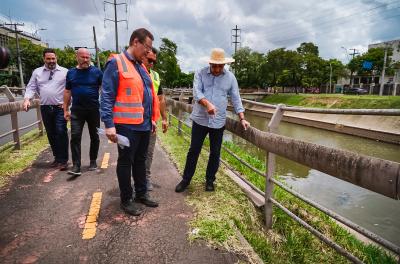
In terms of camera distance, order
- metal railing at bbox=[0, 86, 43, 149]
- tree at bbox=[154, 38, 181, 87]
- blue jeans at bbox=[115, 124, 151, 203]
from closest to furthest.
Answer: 1. blue jeans at bbox=[115, 124, 151, 203]
2. metal railing at bbox=[0, 86, 43, 149]
3. tree at bbox=[154, 38, 181, 87]

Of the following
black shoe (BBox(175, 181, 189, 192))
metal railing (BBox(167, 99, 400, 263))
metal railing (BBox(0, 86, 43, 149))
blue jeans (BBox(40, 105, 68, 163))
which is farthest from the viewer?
metal railing (BBox(0, 86, 43, 149))

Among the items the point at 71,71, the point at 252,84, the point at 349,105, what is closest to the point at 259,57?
the point at 252,84

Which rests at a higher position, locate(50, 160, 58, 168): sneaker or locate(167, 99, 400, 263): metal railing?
locate(167, 99, 400, 263): metal railing

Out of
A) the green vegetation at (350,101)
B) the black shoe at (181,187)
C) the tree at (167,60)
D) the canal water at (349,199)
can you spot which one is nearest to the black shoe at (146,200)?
the black shoe at (181,187)

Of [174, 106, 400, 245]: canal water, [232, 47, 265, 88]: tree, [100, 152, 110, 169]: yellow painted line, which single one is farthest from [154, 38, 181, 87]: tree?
[100, 152, 110, 169]: yellow painted line

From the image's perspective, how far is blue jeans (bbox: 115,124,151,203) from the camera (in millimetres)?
3604

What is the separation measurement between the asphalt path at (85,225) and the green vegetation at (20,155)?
0.33 m

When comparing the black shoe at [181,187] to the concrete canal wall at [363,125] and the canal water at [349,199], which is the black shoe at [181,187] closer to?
the canal water at [349,199]

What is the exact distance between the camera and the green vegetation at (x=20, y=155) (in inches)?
210

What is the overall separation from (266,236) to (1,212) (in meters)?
3.07

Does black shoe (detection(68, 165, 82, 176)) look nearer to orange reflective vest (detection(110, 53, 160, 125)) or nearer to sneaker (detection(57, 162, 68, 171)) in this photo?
sneaker (detection(57, 162, 68, 171))

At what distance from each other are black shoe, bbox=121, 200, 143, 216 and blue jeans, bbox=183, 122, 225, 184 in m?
0.96

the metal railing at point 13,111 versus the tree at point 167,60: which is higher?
the tree at point 167,60

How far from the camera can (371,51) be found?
5753cm
